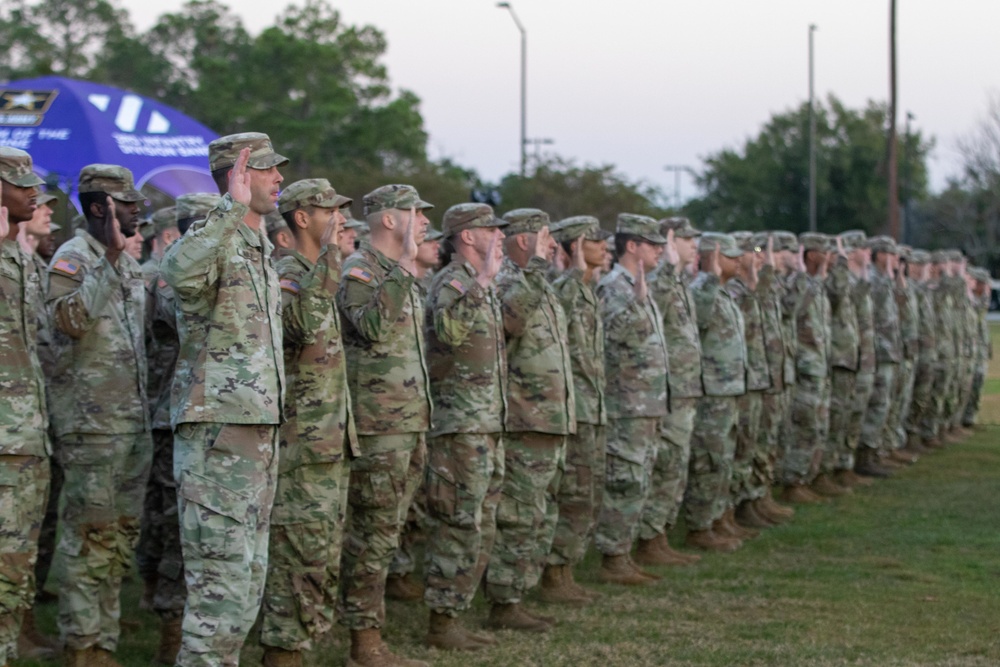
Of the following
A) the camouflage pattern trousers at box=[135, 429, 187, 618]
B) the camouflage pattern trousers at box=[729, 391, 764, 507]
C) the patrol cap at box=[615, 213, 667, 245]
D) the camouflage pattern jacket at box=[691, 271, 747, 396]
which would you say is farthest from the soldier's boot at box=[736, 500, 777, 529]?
the camouflage pattern trousers at box=[135, 429, 187, 618]

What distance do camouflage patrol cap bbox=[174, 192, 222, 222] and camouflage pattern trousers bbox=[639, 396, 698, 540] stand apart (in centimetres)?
378

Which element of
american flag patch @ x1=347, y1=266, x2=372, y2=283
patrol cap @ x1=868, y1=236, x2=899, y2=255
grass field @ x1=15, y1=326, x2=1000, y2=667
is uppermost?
patrol cap @ x1=868, y1=236, x2=899, y2=255

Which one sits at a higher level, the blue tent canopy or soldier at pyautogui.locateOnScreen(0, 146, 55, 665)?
the blue tent canopy

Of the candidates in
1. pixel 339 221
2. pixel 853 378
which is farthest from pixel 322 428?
pixel 853 378

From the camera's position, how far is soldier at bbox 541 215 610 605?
7883 mm

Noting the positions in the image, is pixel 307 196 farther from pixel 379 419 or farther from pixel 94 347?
pixel 94 347

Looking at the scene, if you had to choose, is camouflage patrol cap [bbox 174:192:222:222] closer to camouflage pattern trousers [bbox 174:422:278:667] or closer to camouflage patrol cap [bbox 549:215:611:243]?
camouflage pattern trousers [bbox 174:422:278:667]

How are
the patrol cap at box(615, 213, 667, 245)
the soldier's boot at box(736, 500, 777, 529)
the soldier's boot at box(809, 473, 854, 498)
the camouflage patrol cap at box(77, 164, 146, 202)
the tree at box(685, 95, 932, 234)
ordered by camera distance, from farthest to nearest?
the tree at box(685, 95, 932, 234) → the soldier's boot at box(809, 473, 854, 498) → the soldier's boot at box(736, 500, 777, 529) → the patrol cap at box(615, 213, 667, 245) → the camouflage patrol cap at box(77, 164, 146, 202)

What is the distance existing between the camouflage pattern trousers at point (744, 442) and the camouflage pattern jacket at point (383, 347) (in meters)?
4.64

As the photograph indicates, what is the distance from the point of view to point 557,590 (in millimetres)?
7895

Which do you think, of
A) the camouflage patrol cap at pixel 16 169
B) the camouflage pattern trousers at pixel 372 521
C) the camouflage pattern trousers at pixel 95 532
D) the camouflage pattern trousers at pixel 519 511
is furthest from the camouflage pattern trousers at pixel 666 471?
the camouflage patrol cap at pixel 16 169

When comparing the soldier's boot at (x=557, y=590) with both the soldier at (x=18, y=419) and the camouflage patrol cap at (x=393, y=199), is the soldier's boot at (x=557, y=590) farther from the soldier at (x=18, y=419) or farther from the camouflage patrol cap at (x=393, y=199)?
the soldier at (x=18, y=419)

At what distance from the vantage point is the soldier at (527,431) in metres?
7.17

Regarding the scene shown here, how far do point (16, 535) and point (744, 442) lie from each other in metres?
6.34
